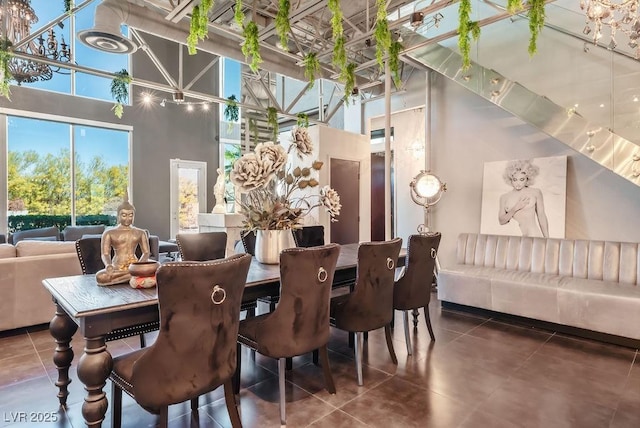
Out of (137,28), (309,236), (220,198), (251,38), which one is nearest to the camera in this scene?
(309,236)

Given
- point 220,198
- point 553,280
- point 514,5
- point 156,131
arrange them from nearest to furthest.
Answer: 1. point 514,5
2. point 553,280
3. point 220,198
4. point 156,131

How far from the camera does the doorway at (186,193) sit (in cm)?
922

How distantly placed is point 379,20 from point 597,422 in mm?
4073

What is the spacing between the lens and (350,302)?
2.60 m

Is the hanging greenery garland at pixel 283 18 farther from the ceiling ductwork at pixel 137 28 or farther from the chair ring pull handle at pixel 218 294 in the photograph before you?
the chair ring pull handle at pixel 218 294

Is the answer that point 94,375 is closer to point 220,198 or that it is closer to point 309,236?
point 309,236

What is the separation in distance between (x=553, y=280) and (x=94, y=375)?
13.9 feet

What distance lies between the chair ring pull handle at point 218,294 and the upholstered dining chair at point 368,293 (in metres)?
1.14

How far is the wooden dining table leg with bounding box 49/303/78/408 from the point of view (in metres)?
2.12

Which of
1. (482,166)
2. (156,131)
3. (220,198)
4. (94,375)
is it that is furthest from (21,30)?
→ (482,166)

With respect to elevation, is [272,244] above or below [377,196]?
below

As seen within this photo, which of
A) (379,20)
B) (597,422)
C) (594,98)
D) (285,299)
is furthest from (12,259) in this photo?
(594,98)

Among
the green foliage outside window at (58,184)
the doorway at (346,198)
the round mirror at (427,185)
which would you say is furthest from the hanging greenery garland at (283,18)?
the green foliage outside window at (58,184)

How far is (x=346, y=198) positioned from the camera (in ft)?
21.7
